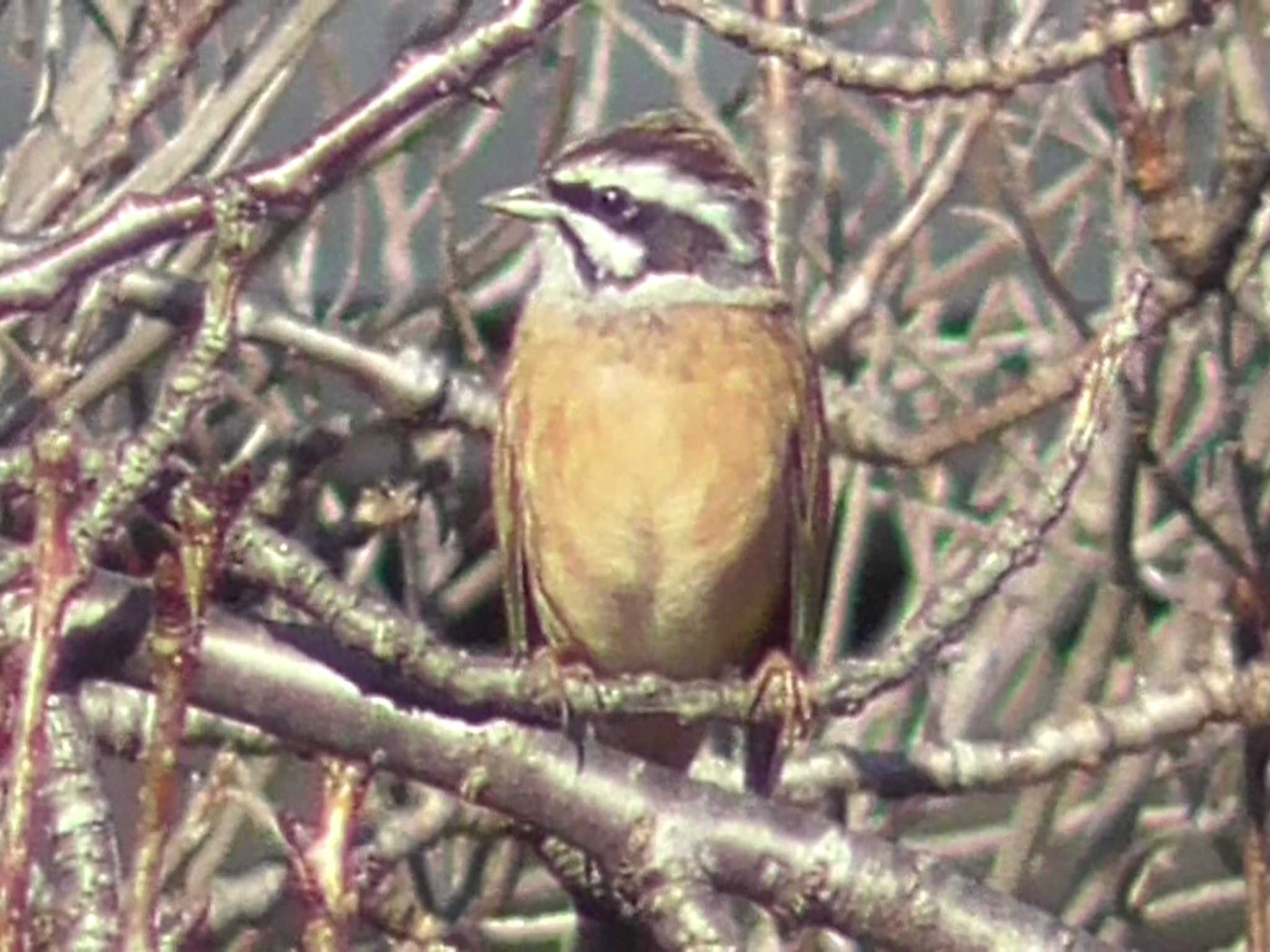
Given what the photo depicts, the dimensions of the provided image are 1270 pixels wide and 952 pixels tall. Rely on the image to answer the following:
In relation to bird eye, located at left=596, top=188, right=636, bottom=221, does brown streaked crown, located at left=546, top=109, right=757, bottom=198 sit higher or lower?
higher

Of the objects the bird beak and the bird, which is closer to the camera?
the bird

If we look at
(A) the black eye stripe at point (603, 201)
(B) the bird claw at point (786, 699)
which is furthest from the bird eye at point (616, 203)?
(B) the bird claw at point (786, 699)

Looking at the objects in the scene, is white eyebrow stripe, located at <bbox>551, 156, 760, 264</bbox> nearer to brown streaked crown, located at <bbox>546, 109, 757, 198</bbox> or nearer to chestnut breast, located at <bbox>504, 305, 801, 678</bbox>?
brown streaked crown, located at <bbox>546, 109, 757, 198</bbox>

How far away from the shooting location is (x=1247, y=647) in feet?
12.9

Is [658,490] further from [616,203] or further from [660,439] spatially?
[616,203]

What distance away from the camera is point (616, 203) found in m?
4.67

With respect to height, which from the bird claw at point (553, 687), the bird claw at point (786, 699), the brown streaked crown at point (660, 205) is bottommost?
the bird claw at point (786, 699)

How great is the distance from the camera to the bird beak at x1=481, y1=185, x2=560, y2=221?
448cm

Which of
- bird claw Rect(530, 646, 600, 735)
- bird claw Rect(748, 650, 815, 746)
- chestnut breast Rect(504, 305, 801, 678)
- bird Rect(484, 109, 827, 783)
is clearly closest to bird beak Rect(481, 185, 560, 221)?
bird Rect(484, 109, 827, 783)

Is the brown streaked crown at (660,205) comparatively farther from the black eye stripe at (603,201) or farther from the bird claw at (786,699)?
Answer: the bird claw at (786,699)

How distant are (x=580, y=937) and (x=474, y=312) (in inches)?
82.0

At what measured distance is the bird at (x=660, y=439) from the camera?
437 cm

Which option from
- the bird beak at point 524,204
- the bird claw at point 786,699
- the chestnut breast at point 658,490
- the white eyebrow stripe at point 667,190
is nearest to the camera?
the bird claw at point 786,699

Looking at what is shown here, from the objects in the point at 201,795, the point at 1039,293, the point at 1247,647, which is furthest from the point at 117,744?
the point at 1039,293
